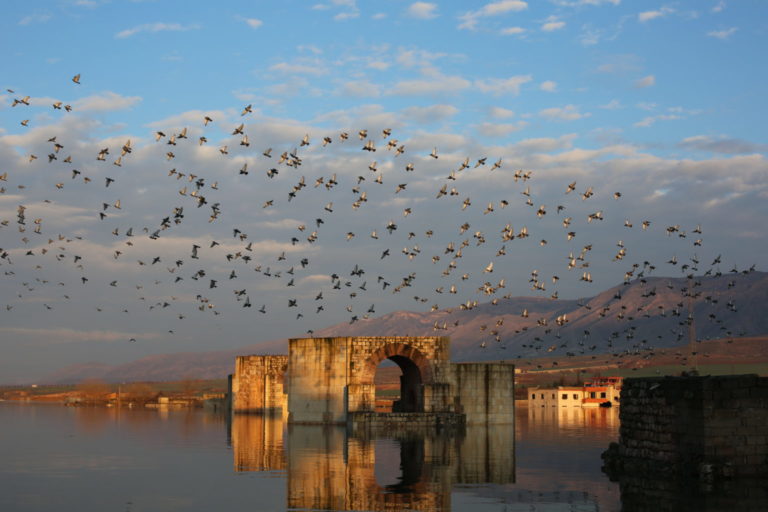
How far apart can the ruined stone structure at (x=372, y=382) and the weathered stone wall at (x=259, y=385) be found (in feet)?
80.5

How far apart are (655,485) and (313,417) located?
3637cm

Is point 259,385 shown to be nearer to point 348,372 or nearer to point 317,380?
point 317,380

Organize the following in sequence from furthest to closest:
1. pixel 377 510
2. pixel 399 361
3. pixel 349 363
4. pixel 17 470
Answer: pixel 399 361 < pixel 349 363 < pixel 17 470 < pixel 377 510

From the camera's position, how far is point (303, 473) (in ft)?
104

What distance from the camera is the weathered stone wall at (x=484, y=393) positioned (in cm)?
6019

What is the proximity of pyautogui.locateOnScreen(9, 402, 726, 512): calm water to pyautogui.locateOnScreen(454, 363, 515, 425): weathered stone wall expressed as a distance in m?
6.03

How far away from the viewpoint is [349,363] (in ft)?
199

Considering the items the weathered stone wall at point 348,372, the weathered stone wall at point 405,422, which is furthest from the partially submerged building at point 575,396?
the weathered stone wall at point 405,422

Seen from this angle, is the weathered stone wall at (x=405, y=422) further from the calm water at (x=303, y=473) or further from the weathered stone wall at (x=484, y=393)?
the calm water at (x=303, y=473)

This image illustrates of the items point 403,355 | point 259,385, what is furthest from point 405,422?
point 259,385

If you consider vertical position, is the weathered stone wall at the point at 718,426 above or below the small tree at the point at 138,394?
above

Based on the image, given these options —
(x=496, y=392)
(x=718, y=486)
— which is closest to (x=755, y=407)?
(x=718, y=486)

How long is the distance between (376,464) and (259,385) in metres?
55.0

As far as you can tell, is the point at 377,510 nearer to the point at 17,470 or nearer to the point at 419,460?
the point at 419,460
